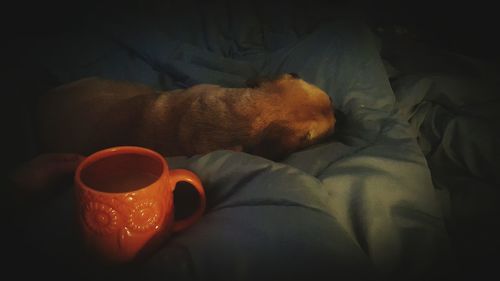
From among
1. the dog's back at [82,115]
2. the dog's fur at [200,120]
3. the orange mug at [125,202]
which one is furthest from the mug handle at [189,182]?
the dog's back at [82,115]

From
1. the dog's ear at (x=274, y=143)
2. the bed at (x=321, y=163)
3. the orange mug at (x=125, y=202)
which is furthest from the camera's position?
the dog's ear at (x=274, y=143)

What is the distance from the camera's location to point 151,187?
709mm

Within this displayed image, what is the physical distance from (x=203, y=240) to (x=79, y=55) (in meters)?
1.31

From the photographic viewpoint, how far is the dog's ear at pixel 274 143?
1254 millimetres

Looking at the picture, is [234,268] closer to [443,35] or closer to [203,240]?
[203,240]

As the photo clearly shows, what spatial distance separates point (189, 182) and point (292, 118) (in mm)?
533

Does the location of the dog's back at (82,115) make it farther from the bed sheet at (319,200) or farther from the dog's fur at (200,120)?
the bed sheet at (319,200)

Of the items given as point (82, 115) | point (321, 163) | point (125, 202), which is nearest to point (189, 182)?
point (125, 202)

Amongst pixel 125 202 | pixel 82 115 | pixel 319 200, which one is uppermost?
pixel 125 202

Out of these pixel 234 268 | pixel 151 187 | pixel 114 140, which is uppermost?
pixel 151 187

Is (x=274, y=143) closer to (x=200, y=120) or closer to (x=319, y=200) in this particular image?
(x=200, y=120)

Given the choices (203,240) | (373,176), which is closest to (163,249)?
(203,240)

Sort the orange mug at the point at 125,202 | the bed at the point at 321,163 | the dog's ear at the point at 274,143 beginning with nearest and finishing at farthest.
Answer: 1. the orange mug at the point at 125,202
2. the bed at the point at 321,163
3. the dog's ear at the point at 274,143

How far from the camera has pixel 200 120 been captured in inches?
51.5
